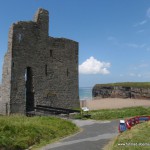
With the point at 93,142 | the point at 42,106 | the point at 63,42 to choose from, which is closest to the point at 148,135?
the point at 93,142

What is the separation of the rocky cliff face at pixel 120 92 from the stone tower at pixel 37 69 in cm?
2983

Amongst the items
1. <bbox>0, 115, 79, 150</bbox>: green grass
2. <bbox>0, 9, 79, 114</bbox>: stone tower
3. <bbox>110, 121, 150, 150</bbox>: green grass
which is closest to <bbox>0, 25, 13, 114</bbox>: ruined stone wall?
<bbox>0, 9, 79, 114</bbox>: stone tower

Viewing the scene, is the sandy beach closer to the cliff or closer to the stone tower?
the stone tower

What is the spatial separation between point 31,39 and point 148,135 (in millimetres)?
21963

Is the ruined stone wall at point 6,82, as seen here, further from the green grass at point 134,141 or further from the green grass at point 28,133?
the green grass at point 134,141

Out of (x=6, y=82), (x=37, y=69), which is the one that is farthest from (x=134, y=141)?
(x=37, y=69)

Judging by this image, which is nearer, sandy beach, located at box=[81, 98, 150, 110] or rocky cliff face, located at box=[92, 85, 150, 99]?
sandy beach, located at box=[81, 98, 150, 110]

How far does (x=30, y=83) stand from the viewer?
1476 inches

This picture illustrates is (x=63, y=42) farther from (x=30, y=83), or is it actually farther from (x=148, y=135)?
(x=148, y=135)

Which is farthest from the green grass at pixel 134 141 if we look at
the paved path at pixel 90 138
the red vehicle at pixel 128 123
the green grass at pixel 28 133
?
the green grass at pixel 28 133

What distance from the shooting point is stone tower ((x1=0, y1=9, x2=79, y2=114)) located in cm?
3541

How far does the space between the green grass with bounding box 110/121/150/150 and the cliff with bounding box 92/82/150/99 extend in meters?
48.9

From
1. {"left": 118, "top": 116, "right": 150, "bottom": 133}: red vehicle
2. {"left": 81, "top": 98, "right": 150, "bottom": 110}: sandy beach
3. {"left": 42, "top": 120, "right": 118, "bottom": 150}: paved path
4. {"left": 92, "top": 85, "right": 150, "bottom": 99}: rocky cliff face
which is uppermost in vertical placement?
{"left": 92, "top": 85, "right": 150, "bottom": 99}: rocky cliff face

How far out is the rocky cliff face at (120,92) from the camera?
6869cm
